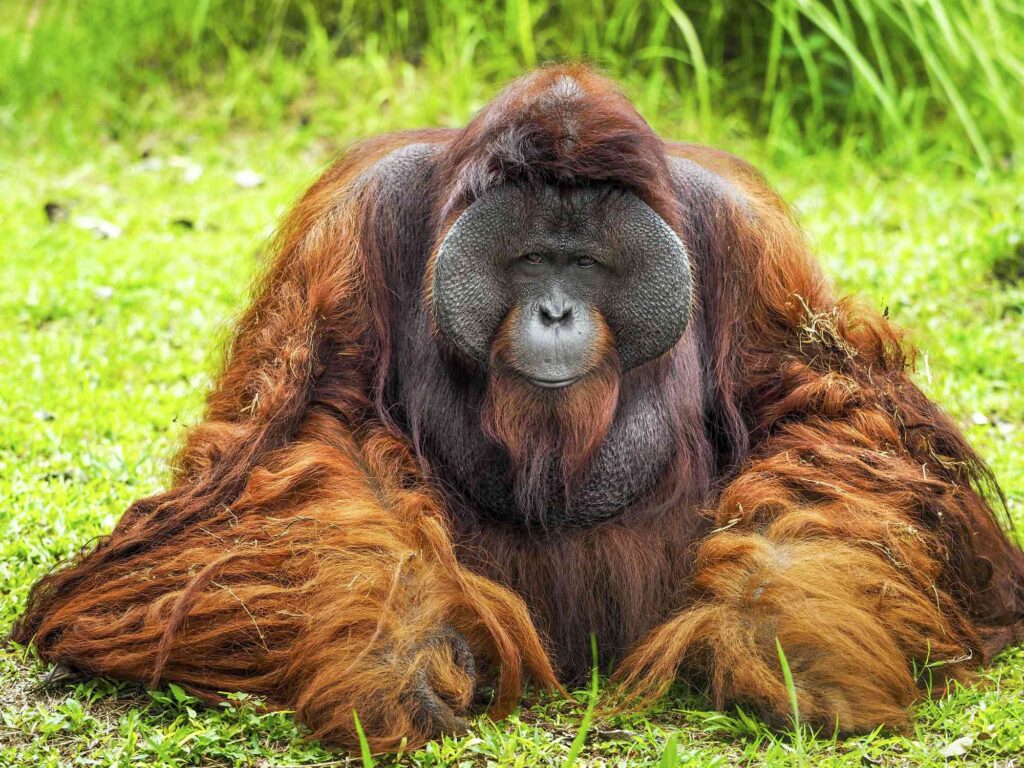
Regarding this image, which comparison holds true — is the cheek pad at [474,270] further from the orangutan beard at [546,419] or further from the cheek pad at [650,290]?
the cheek pad at [650,290]

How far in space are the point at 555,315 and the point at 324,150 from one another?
4420 mm

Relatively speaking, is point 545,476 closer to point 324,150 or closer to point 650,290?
point 650,290

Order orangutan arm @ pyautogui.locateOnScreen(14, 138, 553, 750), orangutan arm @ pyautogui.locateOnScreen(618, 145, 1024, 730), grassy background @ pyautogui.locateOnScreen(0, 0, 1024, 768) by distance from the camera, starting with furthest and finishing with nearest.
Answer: grassy background @ pyautogui.locateOnScreen(0, 0, 1024, 768)
orangutan arm @ pyautogui.locateOnScreen(618, 145, 1024, 730)
orangutan arm @ pyautogui.locateOnScreen(14, 138, 553, 750)

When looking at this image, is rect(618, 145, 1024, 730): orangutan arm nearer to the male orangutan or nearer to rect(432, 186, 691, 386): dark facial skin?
the male orangutan

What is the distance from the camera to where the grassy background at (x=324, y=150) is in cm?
427

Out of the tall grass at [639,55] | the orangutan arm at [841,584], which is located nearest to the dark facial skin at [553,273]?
the orangutan arm at [841,584]

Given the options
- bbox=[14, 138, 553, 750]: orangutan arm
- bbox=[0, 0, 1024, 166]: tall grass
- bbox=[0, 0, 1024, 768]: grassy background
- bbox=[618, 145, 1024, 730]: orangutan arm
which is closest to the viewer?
bbox=[14, 138, 553, 750]: orangutan arm

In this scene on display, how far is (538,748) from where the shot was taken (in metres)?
2.52

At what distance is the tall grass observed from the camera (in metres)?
6.56

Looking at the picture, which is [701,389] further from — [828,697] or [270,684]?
[270,684]

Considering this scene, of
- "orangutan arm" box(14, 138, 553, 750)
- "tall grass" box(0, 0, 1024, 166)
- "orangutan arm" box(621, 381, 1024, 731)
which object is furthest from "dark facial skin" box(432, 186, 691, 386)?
"tall grass" box(0, 0, 1024, 166)

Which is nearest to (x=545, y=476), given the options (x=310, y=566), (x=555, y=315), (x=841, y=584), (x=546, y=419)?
(x=546, y=419)

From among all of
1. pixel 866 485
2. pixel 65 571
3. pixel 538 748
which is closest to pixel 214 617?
pixel 65 571

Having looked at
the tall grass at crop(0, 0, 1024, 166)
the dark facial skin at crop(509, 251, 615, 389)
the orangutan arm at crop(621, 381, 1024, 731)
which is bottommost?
the orangutan arm at crop(621, 381, 1024, 731)
